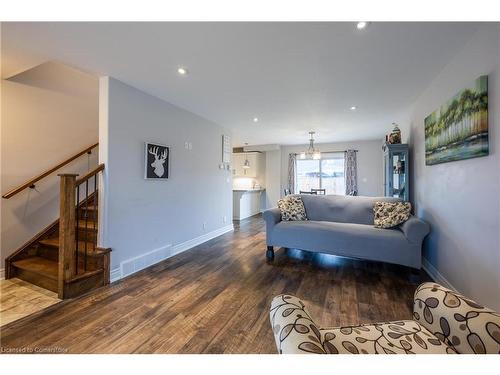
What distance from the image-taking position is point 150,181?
311 cm

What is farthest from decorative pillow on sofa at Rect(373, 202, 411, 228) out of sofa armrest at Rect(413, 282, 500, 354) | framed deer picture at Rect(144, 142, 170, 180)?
framed deer picture at Rect(144, 142, 170, 180)

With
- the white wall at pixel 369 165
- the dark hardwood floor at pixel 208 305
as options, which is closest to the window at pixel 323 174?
the white wall at pixel 369 165

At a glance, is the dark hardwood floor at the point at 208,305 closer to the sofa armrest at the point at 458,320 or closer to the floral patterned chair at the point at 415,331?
the floral patterned chair at the point at 415,331

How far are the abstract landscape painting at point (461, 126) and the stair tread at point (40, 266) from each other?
13.6 ft

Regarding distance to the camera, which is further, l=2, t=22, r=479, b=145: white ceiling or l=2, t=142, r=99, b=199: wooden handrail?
l=2, t=142, r=99, b=199: wooden handrail

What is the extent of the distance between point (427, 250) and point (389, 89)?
2.17 meters

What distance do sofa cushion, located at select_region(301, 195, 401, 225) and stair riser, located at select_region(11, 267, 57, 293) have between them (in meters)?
3.51

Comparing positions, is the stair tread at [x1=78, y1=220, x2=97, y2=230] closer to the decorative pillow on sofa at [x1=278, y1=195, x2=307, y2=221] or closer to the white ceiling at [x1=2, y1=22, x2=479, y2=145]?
the white ceiling at [x1=2, y1=22, x2=479, y2=145]

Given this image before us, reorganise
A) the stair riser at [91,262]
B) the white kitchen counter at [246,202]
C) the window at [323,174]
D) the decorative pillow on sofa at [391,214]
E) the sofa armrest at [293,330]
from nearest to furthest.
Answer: the sofa armrest at [293,330] → the stair riser at [91,262] → the decorative pillow on sofa at [391,214] → the white kitchen counter at [246,202] → the window at [323,174]

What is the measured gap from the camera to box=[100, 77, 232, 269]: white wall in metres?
2.61

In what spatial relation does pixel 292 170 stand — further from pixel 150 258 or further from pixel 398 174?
pixel 150 258

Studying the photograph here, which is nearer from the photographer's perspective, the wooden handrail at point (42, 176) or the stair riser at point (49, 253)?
the wooden handrail at point (42, 176)

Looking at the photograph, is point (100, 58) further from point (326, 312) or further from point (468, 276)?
point (468, 276)

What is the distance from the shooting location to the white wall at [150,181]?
261cm
